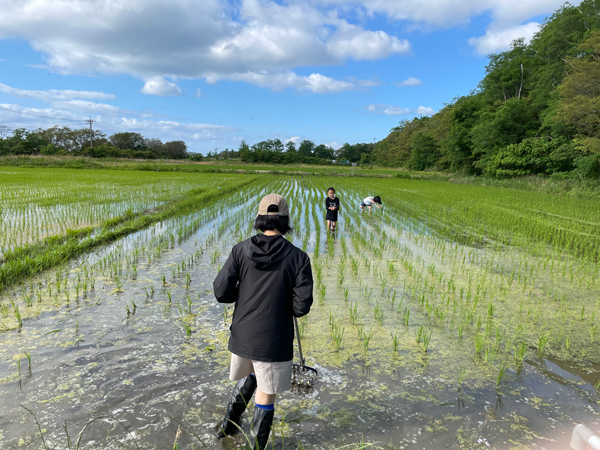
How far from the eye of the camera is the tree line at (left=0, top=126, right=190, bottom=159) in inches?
2121

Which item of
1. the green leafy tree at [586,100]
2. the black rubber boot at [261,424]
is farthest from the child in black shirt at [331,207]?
the green leafy tree at [586,100]

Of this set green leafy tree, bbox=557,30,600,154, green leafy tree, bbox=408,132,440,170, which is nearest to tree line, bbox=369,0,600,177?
green leafy tree, bbox=557,30,600,154

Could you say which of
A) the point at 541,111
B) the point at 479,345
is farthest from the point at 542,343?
the point at 541,111

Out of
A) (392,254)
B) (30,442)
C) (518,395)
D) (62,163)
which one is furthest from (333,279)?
(62,163)

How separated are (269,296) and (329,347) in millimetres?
1490

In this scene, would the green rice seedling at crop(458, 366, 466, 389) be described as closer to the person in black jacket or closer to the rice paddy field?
the rice paddy field

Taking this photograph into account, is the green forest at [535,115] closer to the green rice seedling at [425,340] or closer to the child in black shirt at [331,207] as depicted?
the child in black shirt at [331,207]

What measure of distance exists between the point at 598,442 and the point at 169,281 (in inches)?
165

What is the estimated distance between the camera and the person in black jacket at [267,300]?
1689mm

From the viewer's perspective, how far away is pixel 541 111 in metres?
27.5

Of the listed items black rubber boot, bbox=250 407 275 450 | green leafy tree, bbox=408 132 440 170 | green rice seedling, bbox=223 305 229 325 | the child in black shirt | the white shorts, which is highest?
green leafy tree, bbox=408 132 440 170

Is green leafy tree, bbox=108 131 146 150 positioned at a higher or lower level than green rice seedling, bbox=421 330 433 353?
higher

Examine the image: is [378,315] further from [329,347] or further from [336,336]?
[329,347]

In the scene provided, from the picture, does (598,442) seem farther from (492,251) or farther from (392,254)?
(492,251)
